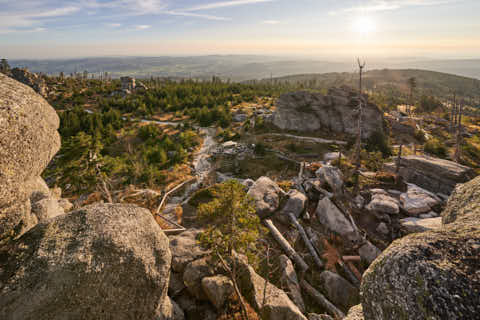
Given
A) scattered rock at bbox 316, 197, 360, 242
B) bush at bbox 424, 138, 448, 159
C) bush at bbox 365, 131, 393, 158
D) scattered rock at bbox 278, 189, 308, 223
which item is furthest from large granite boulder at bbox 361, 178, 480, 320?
bush at bbox 424, 138, 448, 159

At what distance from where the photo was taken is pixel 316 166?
101 ft

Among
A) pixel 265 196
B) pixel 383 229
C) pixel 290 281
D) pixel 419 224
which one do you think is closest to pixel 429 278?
pixel 290 281

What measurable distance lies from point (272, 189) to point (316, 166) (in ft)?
36.6

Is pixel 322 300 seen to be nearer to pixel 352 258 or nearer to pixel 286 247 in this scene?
pixel 286 247

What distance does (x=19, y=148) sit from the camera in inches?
256

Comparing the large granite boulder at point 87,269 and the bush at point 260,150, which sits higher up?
the large granite boulder at point 87,269

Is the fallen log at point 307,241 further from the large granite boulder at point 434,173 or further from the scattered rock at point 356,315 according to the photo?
the large granite boulder at point 434,173

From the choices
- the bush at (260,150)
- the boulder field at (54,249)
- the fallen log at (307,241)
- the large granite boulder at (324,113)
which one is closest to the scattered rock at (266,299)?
the boulder field at (54,249)

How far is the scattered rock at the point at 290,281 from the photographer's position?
46.7ft

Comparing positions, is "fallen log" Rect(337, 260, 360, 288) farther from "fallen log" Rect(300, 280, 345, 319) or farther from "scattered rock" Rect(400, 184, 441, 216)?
"scattered rock" Rect(400, 184, 441, 216)

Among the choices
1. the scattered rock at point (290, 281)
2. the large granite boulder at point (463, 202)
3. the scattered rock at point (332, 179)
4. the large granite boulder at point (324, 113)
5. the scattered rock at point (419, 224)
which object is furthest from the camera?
the large granite boulder at point (324, 113)

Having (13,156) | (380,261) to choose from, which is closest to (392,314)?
(380,261)

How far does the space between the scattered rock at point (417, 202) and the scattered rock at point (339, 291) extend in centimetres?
962

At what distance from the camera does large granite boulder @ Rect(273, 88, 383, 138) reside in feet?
163
